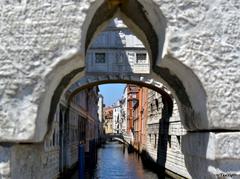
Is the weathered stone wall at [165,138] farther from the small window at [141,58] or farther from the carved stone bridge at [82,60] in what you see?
the carved stone bridge at [82,60]

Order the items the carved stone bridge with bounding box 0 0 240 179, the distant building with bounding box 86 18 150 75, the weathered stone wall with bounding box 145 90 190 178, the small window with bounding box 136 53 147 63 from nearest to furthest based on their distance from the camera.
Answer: the carved stone bridge with bounding box 0 0 240 179, the weathered stone wall with bounding box 145 90 190 178, the distant building with bounding box 86 18 150 75, the small window with bounding box 136 53 147 63

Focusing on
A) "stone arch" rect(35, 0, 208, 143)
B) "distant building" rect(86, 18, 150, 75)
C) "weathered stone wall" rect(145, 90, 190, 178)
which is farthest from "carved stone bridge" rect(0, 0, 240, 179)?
"distant building" rect(86, 18, 150, 75)

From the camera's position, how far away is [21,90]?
8.24 ft

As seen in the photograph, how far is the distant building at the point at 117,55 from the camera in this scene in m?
18.1

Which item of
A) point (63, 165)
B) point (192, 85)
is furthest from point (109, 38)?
point (192, 85)

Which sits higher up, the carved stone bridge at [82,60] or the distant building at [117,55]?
the distant building at [117,55]

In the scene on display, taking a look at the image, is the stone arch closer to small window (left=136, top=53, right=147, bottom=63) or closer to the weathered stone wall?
the weathered stone wall

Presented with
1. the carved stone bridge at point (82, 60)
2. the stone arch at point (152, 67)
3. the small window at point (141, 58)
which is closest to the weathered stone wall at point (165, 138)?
the small window at point (141, 58)

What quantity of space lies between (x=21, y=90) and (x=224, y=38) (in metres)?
1.30

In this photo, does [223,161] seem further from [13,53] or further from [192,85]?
[13,53]

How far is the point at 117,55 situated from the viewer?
18.3 m

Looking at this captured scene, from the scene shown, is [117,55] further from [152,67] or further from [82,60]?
[82,60]

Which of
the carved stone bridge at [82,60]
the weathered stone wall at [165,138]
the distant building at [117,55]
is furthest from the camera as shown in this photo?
the distant building at [117,55]

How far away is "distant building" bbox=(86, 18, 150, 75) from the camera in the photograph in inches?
714
